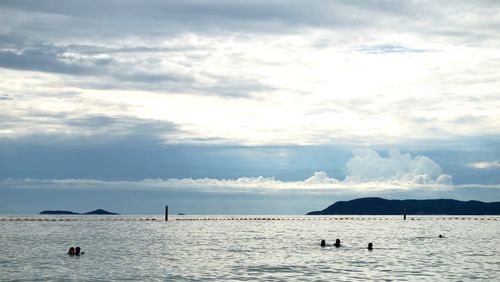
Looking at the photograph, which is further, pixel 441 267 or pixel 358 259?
pixel 358 259

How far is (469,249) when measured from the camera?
99812mm

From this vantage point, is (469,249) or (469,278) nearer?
(469,278)

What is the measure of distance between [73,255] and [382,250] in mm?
44714

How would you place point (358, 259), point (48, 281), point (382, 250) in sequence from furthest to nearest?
1. point (382, 250)
2. point (358, 259)
3. point (48, 281)

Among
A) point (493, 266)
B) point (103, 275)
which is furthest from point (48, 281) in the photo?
point (493, 266)

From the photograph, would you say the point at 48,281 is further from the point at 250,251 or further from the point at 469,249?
the point at 469,249

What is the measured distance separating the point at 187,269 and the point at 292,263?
1304cm

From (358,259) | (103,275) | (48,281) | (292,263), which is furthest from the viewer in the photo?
(358,259)

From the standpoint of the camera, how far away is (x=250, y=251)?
93.1 m

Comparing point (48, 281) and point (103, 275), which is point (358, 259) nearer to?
point (103, 275)

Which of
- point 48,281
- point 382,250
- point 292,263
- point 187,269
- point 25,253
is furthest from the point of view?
point 382,250

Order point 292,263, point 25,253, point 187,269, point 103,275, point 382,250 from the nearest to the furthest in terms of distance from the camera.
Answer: point 103,275
point 187,269
point 292,263
point 25,253
point 382,250

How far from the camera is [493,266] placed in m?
71.7

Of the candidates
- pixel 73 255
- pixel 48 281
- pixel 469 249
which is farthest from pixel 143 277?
pixel 469 249
